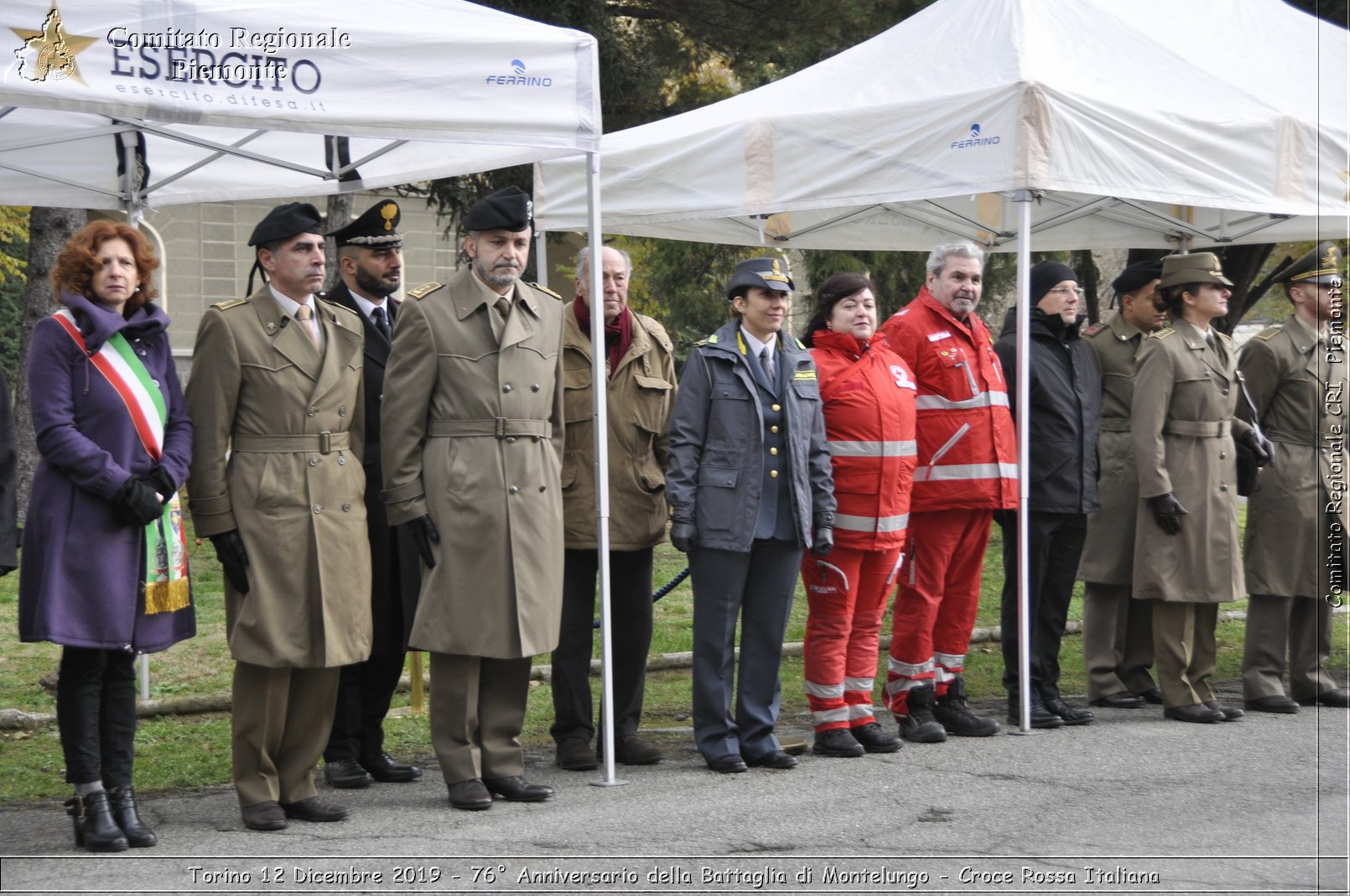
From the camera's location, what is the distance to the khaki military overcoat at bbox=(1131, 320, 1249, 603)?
7527 mm

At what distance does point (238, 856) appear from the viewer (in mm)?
4973

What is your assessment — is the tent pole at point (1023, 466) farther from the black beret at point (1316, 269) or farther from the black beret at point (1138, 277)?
the black beret at point (1316, 269)

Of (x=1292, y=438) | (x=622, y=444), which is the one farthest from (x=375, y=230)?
(x=1292, y=438)

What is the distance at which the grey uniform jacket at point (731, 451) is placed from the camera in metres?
6.26

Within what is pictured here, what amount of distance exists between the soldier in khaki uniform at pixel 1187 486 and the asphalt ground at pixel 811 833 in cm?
85

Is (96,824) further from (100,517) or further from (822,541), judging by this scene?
(822,541)

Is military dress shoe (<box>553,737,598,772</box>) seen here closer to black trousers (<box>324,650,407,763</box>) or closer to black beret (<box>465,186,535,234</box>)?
black trousers (<box>324,650,407,763</box>)

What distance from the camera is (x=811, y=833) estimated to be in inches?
208

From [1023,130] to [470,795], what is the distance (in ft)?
11.8

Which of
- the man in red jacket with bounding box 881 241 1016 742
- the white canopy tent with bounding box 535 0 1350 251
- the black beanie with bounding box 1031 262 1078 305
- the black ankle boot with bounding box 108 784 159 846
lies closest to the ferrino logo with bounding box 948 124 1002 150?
the white canopy tent with bounding box 535 0 1350 251

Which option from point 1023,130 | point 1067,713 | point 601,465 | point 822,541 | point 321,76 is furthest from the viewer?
point 1067,713

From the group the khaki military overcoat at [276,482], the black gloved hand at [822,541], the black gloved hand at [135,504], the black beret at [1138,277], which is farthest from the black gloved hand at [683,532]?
the black beret at [1138,277]

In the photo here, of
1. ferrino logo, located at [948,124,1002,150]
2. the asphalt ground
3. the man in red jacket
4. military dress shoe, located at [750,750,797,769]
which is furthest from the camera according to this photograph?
the man in red jacket

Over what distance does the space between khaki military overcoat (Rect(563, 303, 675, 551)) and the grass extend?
3.94 feet
